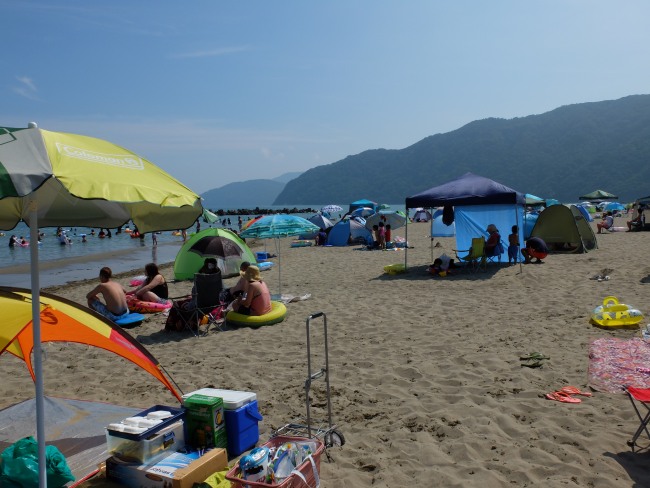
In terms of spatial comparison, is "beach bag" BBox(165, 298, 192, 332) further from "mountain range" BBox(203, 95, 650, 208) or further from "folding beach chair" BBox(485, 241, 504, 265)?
"mountain range" BBox(203, 95, 650, 208)

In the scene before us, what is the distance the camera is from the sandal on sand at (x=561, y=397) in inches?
180

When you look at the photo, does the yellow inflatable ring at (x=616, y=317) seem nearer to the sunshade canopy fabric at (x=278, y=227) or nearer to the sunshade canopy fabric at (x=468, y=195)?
the sunshade canopy fabric at (x=468, y=195)

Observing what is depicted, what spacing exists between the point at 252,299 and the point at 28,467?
4994 millimetres

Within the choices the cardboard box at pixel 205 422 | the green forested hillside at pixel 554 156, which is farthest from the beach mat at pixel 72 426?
the green forested hillside at pixel 554 156

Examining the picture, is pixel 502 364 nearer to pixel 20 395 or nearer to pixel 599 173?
pixel 20 395

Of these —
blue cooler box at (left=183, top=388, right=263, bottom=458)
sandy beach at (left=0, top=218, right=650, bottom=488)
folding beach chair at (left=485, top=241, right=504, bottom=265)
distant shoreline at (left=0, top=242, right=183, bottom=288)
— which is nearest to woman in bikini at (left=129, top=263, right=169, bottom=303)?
sandy beach at (left=0, top=218, right=650, bottom=488)

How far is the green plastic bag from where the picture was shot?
3.28 metres

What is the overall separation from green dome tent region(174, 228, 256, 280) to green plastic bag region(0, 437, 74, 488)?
10267 millimetres

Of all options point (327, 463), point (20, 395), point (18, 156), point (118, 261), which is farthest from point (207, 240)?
point (118, 261)

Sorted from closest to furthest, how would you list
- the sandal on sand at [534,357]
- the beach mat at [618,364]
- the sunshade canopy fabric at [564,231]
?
the beach mat at [618,364], the sandal on sand at [534,357], the sunshade canopy fabric at [564,231]

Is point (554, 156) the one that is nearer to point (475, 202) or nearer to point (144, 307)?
point (475, 202)

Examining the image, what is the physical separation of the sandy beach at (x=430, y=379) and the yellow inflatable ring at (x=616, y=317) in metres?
0.19

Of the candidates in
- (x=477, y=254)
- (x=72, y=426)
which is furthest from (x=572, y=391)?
(x=477, y=254)

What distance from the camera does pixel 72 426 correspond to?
14.9 feet
